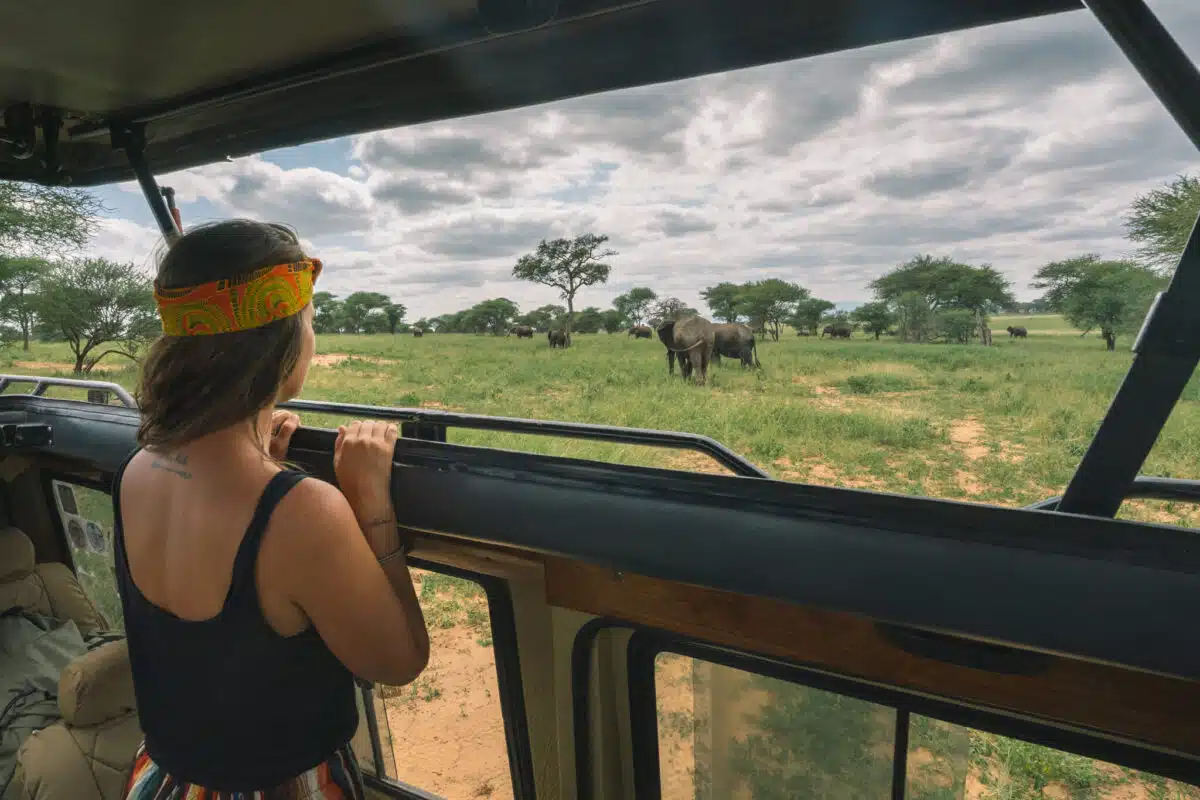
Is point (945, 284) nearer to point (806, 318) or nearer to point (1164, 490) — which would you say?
point (806, 318)

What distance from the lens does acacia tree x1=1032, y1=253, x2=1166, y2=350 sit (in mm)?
882

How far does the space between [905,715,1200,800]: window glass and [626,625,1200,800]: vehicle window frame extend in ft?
0.06

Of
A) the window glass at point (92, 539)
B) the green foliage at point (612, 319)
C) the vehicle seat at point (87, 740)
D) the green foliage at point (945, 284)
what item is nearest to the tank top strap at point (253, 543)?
the vehicle seat at point (87, 740)

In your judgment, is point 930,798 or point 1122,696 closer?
point 1122,696

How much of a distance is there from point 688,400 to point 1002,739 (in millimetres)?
9333

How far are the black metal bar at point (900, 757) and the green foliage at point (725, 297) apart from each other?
16.4 feet

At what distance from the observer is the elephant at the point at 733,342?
46.9 ft

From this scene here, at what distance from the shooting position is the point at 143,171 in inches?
78.6

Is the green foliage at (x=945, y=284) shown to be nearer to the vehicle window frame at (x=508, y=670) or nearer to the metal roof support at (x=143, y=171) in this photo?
the vehicle window frame at (x=508, y=670)

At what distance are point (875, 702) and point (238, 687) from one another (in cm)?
91

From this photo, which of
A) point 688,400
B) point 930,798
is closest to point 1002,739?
point 930,798

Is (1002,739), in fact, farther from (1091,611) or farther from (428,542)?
(428,542)

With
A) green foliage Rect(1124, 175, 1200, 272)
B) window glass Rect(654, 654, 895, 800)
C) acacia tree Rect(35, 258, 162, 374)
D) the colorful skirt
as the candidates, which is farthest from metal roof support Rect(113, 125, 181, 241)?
acacia tree Rect(35, 258, 162, 374)

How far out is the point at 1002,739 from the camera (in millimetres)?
965
